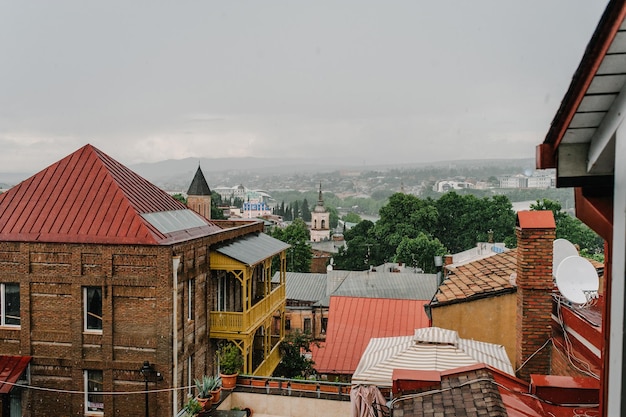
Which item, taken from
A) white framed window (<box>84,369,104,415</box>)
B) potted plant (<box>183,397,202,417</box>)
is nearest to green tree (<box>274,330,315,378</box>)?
white framed window (<box>84,369,104,415</box>)

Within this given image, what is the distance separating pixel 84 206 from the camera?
16.2m

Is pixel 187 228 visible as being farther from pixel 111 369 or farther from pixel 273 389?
pixel 273 389

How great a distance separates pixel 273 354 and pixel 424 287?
2056 centimetres

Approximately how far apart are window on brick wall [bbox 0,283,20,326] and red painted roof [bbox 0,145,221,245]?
137 centimetres

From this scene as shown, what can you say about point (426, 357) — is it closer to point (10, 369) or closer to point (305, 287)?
point (10, 369)

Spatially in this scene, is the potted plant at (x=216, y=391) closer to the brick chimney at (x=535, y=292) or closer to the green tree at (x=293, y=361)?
the brick chimney at (x=535, y=292)

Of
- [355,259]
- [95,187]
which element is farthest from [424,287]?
[355,259]

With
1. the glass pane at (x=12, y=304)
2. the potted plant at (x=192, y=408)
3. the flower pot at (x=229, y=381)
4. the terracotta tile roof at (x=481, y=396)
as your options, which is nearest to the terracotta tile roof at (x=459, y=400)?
the terracotta tile roof at (x=481, y=396)

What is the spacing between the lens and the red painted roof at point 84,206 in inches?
599

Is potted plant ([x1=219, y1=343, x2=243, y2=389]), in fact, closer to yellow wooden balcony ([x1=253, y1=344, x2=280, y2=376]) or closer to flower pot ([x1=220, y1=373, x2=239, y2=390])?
flower pot ([x1=220, y1=373, x2=239, y2=390])

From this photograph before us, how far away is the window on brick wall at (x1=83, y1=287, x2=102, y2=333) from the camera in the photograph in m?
15.1

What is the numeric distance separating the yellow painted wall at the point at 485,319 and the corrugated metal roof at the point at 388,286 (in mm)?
22907

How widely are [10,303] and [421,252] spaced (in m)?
51.1

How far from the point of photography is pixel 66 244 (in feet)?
49.4
